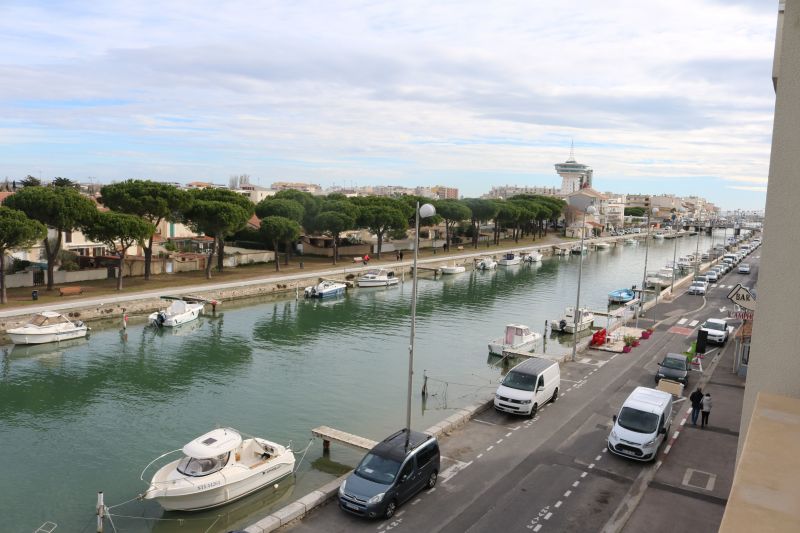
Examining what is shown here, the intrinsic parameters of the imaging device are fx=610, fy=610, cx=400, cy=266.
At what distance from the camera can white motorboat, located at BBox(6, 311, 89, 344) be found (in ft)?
106

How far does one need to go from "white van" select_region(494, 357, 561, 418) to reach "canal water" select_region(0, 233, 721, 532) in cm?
355

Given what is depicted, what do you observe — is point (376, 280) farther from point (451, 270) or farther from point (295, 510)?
point (295, 510)

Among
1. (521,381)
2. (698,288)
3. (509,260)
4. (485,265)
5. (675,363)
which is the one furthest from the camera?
(509,260)

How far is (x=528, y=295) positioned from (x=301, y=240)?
3050 cm

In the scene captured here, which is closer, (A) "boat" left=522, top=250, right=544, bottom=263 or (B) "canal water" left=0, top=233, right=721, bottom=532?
(B) "canal water" left=0, top=233, right=721, bottom=532

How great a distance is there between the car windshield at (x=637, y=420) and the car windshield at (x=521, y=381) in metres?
3.39

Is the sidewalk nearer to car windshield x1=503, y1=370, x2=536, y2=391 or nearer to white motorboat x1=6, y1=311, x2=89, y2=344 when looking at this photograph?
car windshield x1=503, y1=370, x2=536, y2=391

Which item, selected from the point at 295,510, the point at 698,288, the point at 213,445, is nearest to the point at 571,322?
the point at 698,288

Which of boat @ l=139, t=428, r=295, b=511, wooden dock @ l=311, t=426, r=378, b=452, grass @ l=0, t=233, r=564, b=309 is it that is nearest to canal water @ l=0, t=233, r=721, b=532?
boat @ l=139, t=428, r=295, b=511

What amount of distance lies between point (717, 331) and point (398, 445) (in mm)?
24705

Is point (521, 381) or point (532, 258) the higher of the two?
point (521, 381)

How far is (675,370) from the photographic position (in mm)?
25250

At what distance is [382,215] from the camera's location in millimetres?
71250

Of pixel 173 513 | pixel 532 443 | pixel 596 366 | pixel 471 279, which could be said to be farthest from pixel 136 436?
pixel 471 279
